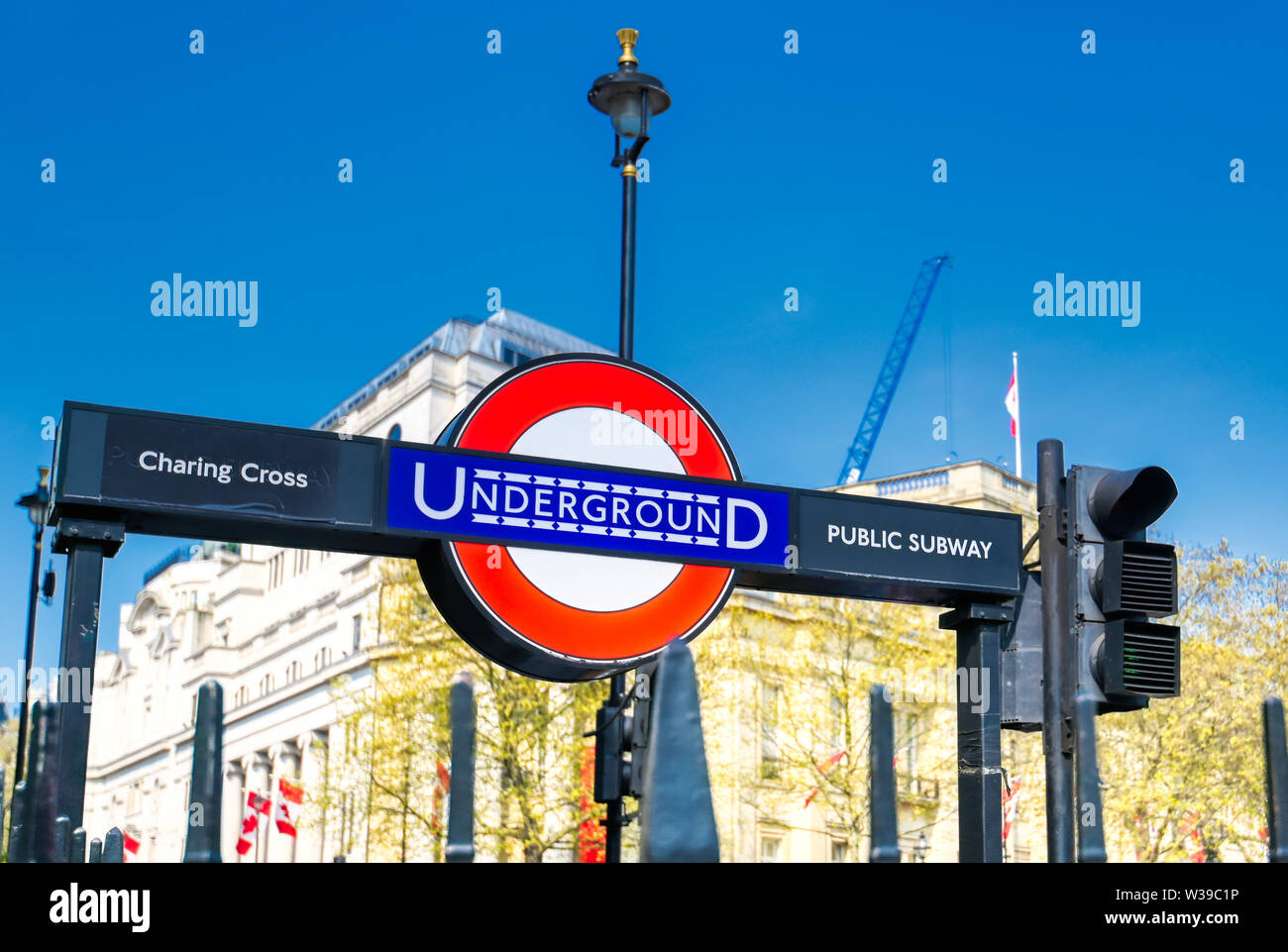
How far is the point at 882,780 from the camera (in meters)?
2.26

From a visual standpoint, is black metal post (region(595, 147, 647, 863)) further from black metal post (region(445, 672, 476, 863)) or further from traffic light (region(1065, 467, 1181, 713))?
black metal post (region(445, 672, 476, 863))

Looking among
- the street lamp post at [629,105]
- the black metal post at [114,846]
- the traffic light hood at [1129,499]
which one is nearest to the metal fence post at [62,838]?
the black metal post at [114,846]

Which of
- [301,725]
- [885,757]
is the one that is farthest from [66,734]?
[301,725]

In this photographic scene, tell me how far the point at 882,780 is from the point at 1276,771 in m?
0.93

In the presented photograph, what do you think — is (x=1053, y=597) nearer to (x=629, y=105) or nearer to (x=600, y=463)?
(x=600, y=463)

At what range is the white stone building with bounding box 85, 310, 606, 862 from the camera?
2156 inches

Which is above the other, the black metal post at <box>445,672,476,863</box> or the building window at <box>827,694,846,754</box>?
the building window at <box>827,694,846,754</box>

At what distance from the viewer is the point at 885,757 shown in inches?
87.8

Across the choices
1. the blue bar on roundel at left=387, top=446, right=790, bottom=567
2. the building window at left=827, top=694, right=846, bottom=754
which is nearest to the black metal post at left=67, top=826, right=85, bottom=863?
the blue bar on roundel at left=387, top=446, right=790, bottom=567

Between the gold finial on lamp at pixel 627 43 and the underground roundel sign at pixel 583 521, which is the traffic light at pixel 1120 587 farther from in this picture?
the gold finial on lamp at pixel 627 43

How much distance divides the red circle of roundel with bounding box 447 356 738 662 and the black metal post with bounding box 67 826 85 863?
5.64ft
